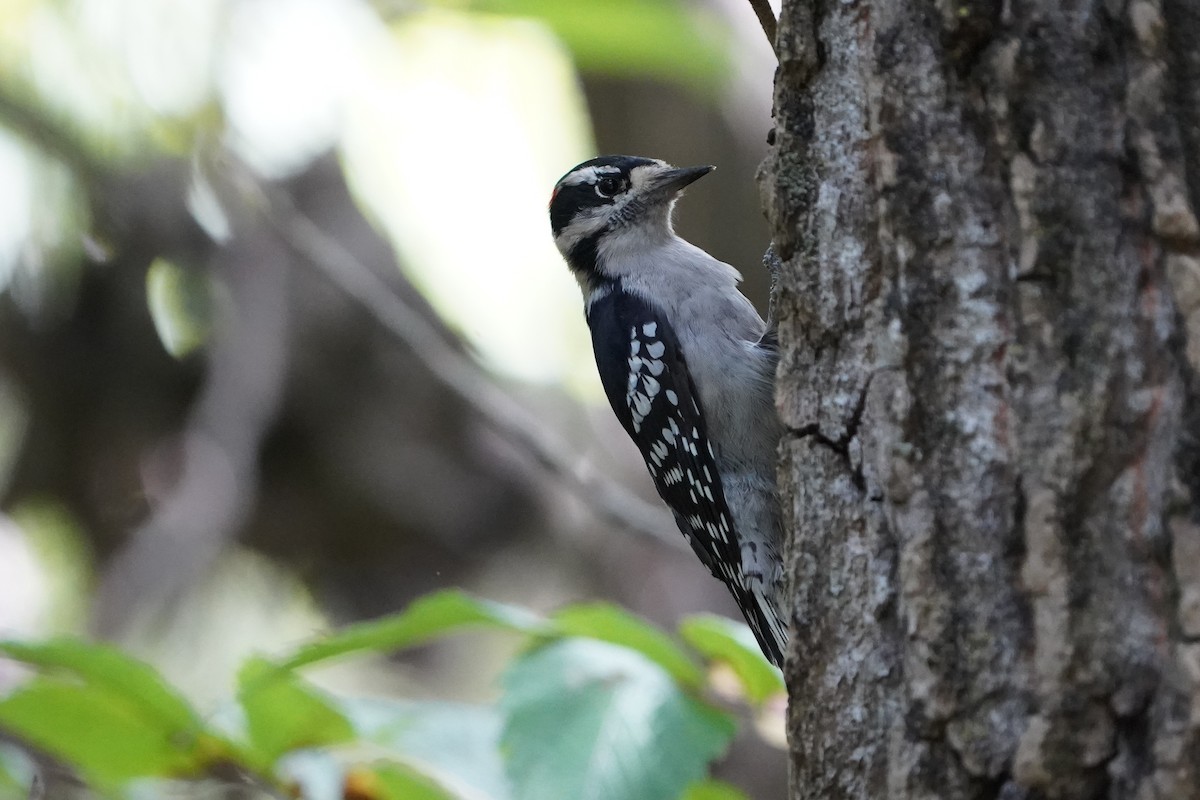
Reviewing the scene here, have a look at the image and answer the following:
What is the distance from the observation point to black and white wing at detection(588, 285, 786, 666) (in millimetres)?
3057

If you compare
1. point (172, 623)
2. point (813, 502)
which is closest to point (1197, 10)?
point (813, 502)

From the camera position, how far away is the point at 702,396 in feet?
10.4

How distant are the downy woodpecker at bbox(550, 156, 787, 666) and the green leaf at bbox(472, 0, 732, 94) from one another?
42cm

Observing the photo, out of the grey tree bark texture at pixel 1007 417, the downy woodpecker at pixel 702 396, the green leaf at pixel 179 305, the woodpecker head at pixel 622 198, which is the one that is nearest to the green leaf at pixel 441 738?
the grey tree bark texture at pixel 1007 417

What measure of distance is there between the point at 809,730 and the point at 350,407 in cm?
366

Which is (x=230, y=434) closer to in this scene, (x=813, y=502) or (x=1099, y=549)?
(x=813, y=502)

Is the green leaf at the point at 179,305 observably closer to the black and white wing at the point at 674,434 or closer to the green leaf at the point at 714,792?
the black and white wing at the point at 674,434

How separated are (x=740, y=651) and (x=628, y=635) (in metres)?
0.21

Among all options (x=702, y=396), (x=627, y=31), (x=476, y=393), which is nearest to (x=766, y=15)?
(x=702, y=396)

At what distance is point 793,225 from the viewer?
1.84m

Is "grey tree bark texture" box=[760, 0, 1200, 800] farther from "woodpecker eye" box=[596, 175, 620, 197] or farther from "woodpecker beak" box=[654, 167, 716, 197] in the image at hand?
"woodpecker eye" box=[596, 175, 620, 197]

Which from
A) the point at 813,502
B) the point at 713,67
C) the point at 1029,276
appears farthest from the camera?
the point at 713,67

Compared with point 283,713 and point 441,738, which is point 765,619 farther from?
point 283,713

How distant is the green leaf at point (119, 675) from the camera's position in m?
2.02
